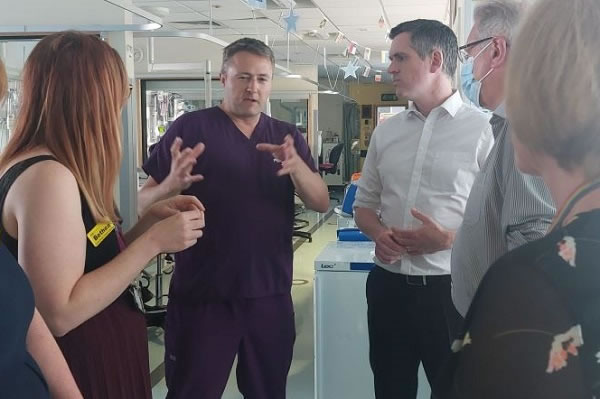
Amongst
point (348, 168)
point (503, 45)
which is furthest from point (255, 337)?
point (348, 168)

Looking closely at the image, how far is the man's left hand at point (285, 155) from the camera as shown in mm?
1755

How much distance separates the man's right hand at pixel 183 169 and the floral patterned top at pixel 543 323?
1.25 metres

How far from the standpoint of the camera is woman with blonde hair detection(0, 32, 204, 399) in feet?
3.40

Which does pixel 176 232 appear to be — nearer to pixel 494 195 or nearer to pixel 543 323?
pixel 494 195

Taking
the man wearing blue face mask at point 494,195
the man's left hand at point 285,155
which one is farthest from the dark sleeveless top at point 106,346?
the man wearing blue face mask at point 494,195

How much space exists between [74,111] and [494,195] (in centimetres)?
89

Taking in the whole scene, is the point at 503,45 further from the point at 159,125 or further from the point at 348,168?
the point at 348,168

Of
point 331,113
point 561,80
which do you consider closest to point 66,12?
point 561,80

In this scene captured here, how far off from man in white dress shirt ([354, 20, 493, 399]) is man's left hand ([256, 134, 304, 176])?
1.02ft

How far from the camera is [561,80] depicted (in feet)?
2.04

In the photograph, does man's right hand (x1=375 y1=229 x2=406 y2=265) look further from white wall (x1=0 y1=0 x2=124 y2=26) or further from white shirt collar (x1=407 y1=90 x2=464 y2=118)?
white wall (x1=0 y1=0 x2=124 y2=26)

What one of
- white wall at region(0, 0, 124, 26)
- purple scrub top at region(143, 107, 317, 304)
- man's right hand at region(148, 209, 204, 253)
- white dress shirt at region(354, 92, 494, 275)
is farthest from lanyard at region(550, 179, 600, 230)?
white wall at region(0, 0, 124, 26)

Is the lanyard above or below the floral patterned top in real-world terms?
above

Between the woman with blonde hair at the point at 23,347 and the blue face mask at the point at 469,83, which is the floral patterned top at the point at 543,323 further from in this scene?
the blue face mask at the point at 469,83
